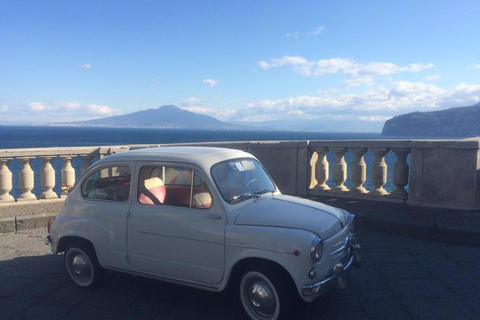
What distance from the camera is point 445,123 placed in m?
71.3

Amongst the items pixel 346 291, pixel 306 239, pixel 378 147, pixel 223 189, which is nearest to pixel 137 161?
pixel 223 189

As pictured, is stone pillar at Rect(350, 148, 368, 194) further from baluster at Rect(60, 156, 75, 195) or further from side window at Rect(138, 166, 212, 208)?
baluster at Rect(60, 156, 75, 195)

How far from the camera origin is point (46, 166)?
322 inches

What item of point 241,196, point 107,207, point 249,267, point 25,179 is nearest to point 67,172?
point 25,179

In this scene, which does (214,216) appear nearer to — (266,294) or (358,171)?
(266,294)

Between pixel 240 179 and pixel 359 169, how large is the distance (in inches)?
163

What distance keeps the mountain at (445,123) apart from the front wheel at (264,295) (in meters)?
52.8

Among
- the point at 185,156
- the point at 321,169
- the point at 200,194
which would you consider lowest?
the point at 321,169

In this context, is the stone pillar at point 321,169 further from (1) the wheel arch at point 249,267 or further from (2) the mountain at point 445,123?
(2) the mountain at point 445,123

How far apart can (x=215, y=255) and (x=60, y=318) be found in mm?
1641

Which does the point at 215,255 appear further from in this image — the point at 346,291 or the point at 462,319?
the point at 462,319

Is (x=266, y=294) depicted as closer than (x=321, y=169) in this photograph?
Yes

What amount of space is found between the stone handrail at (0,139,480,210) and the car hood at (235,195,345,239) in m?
3.46

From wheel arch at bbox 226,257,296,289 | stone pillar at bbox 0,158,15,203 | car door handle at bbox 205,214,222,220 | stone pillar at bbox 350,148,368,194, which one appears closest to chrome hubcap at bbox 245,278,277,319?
wheel arch at bbox 226,257,296,289
